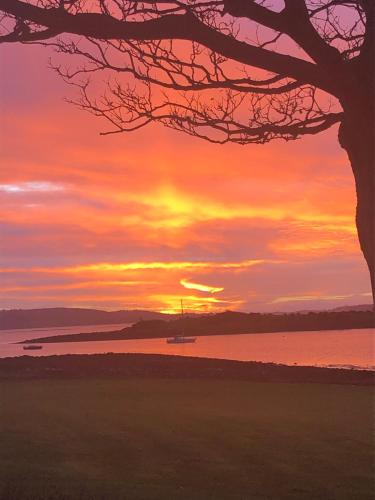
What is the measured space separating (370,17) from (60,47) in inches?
87.9

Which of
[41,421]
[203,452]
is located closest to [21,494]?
[203,452]

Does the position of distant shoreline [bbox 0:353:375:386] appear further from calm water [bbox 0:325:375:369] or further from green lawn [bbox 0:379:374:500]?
calm water [bbox 0:325:375:369]

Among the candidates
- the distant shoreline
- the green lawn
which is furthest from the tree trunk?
the distant shoreline

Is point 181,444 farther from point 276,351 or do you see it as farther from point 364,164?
point 276,351

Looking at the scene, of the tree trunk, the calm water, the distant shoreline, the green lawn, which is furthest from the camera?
the calm water

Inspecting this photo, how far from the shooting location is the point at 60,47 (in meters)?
5.67

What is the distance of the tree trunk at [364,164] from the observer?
4582mm

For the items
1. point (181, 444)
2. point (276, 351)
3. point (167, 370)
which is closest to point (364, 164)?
point (181, 444)

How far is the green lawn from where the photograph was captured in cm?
785

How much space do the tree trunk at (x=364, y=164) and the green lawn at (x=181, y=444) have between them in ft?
11.8

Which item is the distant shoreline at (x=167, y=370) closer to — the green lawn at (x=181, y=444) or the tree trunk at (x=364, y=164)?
the green lawn at (x=181, y=444)

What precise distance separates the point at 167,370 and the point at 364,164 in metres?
14.8

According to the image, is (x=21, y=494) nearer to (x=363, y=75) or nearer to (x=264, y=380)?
(x=363, y=75)

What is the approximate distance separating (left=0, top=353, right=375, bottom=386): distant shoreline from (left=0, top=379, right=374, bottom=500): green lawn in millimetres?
2753
